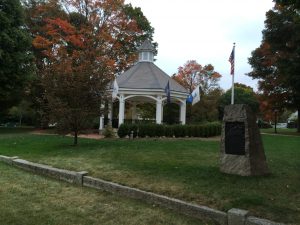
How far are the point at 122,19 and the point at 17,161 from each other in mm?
23043

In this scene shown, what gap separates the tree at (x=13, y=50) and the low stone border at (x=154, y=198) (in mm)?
17461

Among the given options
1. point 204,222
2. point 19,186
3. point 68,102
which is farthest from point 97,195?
point 68,102

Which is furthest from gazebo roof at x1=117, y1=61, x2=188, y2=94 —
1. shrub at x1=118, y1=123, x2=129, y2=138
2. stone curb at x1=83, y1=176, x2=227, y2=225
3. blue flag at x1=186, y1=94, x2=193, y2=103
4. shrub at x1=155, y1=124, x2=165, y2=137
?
stone curb at x1=83, y1=176, x2=227, y2=225

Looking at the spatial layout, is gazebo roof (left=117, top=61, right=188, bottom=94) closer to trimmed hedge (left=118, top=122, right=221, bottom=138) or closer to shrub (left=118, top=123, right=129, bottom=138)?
trimmed hedge (left=118, top=122, right=221, bottom=138)

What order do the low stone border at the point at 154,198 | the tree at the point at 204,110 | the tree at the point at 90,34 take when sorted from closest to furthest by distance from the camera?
the low stone border at the point at 154,198 → the tree at the point at 90,34 → the tree at the point at 204,110

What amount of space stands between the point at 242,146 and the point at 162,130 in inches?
460

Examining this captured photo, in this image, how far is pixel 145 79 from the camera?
22.7 m

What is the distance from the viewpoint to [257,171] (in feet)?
23.0

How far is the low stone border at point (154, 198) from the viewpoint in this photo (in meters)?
4.58

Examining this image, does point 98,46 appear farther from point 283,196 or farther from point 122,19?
point 283,196

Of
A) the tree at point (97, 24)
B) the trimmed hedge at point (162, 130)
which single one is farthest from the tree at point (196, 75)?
the trimmed hedge at point (162, 130)

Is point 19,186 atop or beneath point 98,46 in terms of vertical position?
beneath

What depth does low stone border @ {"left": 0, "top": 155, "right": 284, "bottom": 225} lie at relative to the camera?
4.58 m

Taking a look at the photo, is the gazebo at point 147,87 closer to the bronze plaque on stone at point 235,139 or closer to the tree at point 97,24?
the tree at point 97,24
